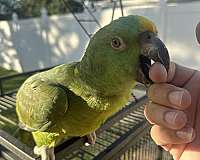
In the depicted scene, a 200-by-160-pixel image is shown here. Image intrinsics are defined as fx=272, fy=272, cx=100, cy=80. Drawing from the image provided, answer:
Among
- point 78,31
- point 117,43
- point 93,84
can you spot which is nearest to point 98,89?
point 93,84

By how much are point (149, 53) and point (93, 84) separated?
0.26 metres

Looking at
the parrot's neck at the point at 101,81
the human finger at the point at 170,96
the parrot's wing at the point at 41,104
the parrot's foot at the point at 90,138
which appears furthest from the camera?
the parrot's foot at the point at 90,138

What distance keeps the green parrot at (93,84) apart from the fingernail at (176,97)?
6 centimetres

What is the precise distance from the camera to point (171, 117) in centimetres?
60

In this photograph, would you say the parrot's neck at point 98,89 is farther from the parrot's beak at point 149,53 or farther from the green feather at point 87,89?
the parrot's beak at point 149,53

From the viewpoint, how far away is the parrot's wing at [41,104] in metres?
0.89

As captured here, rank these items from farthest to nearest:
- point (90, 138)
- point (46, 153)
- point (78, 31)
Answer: point (78, 31) → point (90, 138) → point (46, 153)

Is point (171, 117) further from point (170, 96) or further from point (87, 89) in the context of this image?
point (87, 89)

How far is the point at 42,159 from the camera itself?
877mm

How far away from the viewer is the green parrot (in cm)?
64

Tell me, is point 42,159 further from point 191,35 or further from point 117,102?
point 191,35

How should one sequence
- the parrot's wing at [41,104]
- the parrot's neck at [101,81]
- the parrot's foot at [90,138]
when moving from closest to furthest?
1. the parrot's neck at [101,81]
2. the parrot's wing at [41,104]
3. the parrot's foot at [90,138]

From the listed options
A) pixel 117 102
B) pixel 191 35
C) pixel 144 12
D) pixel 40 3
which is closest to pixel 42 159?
pixel 117 102

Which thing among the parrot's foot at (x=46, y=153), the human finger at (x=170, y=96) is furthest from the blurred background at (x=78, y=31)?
the human finger at (x=170, y=96)
